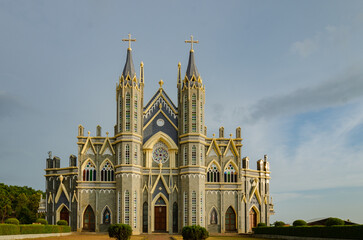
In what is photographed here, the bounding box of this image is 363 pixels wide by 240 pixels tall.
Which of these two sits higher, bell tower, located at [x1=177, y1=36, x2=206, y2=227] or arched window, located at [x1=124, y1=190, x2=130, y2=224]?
bell tower, located at [x1=177, y1=36, x2=206, y2=227]

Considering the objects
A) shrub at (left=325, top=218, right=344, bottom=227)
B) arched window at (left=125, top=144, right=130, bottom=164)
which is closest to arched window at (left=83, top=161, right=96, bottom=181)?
arched window at (left=125, top=144, right=130, bottom=164)

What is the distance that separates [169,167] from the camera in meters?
64.1

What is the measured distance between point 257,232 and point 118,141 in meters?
20.7

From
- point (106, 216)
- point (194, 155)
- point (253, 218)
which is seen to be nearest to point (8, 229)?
point (106, 216)

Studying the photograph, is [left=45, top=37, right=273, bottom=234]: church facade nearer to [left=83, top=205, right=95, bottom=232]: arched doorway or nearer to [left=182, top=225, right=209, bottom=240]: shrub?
[left=83, top=205, right=95, bottom=232]: arched doorway

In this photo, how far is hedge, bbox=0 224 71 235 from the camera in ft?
139

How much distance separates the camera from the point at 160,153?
213 ft

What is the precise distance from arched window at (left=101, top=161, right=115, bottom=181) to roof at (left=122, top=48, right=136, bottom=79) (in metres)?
11.9

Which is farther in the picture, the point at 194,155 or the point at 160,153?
the point at 160,153

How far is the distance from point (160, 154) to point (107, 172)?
728 cm

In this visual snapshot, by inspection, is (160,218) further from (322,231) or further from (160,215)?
(322,231)

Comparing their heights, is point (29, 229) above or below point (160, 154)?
below

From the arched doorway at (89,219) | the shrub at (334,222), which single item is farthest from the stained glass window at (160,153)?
the shrub at (334,222)

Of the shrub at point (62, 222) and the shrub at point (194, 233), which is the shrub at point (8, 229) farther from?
the shrub at point (194, 233)
